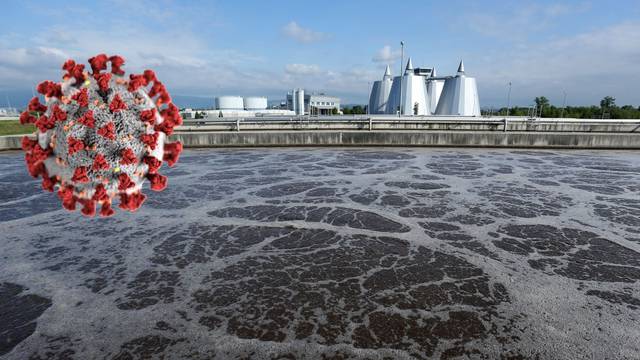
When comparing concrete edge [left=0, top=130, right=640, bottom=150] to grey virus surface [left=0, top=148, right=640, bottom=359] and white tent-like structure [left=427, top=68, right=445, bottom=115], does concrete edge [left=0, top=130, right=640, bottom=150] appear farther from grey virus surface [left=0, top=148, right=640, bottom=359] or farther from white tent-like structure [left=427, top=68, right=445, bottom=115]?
white tent-like structure [left=427, top=68, right=445, bottom=115]

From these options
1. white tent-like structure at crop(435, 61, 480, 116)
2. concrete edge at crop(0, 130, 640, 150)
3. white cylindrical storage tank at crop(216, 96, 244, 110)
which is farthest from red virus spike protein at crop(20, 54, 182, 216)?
white cylindrical storage tank at crop(216, 96, 244, 110)

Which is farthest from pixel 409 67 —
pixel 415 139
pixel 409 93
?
pixel 415 139

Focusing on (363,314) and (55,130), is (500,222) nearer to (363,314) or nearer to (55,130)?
(363,314)

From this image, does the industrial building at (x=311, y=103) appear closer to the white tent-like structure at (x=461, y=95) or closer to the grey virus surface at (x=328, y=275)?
the white tent-like structure at (x=461, y=95)

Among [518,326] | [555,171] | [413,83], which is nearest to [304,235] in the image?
[518,326]

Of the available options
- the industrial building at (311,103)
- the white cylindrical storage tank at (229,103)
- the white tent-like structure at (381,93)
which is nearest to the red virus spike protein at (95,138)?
the white tent-like structure at (381,93)

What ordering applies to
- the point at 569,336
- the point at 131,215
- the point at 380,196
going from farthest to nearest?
the point at 380,196, the point at 131,215, the point at 569,336
